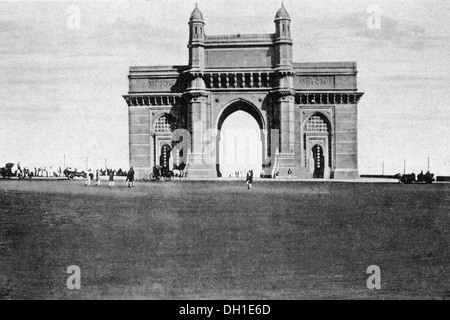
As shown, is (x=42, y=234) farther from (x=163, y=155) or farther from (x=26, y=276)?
(x=163, y=155)

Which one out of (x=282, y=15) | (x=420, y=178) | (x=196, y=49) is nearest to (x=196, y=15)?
(x=196, y=49)

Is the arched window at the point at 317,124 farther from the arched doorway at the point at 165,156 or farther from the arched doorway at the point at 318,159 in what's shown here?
the arched doorway at the point at 165,156

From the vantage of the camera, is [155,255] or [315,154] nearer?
[155,255]

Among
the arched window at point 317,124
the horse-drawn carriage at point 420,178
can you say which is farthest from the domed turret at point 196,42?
the horse-drawn carriage at point 420,178

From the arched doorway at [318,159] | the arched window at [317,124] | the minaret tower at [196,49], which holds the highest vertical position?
the minaret tower at [196,49]

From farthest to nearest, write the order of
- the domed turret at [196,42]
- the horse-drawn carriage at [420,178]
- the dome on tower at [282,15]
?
the domed turret at [196,42] < the dome on tower at [282,15] < the horse-drawn carriage at [420,178]
